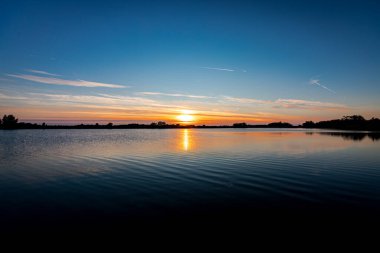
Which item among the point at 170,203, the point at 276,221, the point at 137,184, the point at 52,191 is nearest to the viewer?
the point at 276,221

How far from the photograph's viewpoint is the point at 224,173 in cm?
2441

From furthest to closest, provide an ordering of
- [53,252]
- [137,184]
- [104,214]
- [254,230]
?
[137,184] → [104,214] → [254,230] → [53,252]

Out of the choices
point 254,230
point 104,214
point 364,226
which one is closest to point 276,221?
point 254,230

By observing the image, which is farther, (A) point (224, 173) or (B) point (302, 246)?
(A) point (224, 173)

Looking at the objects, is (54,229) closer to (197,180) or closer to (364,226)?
(197,180)

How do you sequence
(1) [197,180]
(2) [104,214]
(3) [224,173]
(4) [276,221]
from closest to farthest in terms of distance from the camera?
(4) [276,221]
(2) [104,214]
(1) [197,180]
(3) [224,173]

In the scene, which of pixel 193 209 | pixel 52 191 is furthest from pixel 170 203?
pixel 52 191

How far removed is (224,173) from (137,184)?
9151 millimetres

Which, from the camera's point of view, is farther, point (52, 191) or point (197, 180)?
Answer: point (197, 180)

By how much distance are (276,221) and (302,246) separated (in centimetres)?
251

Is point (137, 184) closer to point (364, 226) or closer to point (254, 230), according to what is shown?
point (254, 230)

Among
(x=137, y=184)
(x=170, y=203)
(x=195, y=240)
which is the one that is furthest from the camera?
(x=137, y=184)

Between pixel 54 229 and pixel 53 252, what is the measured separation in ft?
7.41

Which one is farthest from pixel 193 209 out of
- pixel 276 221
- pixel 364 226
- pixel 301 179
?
pixel 301 179
